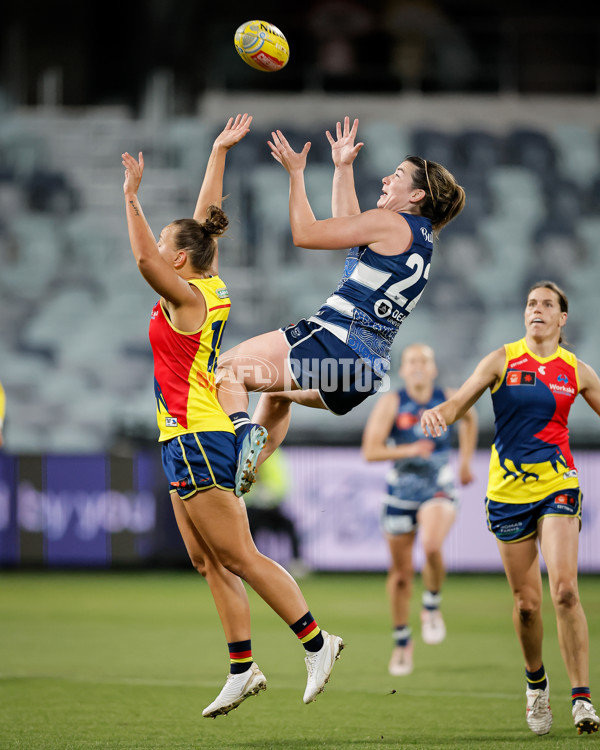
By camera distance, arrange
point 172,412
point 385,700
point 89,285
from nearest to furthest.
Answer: point 172,412, point 385,700, point 89,285

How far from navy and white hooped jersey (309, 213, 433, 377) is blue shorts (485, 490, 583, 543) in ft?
4.13

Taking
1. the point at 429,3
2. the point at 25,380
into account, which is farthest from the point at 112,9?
the point at 25,380

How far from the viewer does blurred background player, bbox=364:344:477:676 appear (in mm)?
8648

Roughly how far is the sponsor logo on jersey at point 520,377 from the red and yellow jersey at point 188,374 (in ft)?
6.06

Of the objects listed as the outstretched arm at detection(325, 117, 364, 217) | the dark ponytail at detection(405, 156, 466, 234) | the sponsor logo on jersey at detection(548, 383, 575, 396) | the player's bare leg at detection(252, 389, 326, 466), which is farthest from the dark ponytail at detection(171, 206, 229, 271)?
the sponsor logo on jersey at detection(548, 383, 575, 396)

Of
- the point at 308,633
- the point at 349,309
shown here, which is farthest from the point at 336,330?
the point at 308,633

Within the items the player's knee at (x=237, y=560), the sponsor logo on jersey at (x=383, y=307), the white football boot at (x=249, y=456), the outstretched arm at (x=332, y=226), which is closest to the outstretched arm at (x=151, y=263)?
the outstretched arm at (x=332, y=226)

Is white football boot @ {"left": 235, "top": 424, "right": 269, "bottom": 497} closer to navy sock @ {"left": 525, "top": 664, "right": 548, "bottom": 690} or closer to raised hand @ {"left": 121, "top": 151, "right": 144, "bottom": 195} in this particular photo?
raised hand @ {"left": 121, "top": 151, "right": 144, "bottom": 195}

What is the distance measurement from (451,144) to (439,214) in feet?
45.0

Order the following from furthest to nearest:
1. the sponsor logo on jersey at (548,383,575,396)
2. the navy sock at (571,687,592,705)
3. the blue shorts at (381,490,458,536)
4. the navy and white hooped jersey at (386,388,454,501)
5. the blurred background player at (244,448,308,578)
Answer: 1. the blurred background player at (244,448,308,578)
2. the navy and white hooped jersey at (386,388,454,501)
3. the blue shorts at (381,490,458,536)
4. the sponsor logo on jersey at (548,383,575,396)
5. the navy sock at (571,687,592,705)

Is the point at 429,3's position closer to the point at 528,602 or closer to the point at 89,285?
the point at 89,285

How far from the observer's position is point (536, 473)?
6305mm

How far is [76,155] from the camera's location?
1934cm

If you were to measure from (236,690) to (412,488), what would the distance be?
378cm
